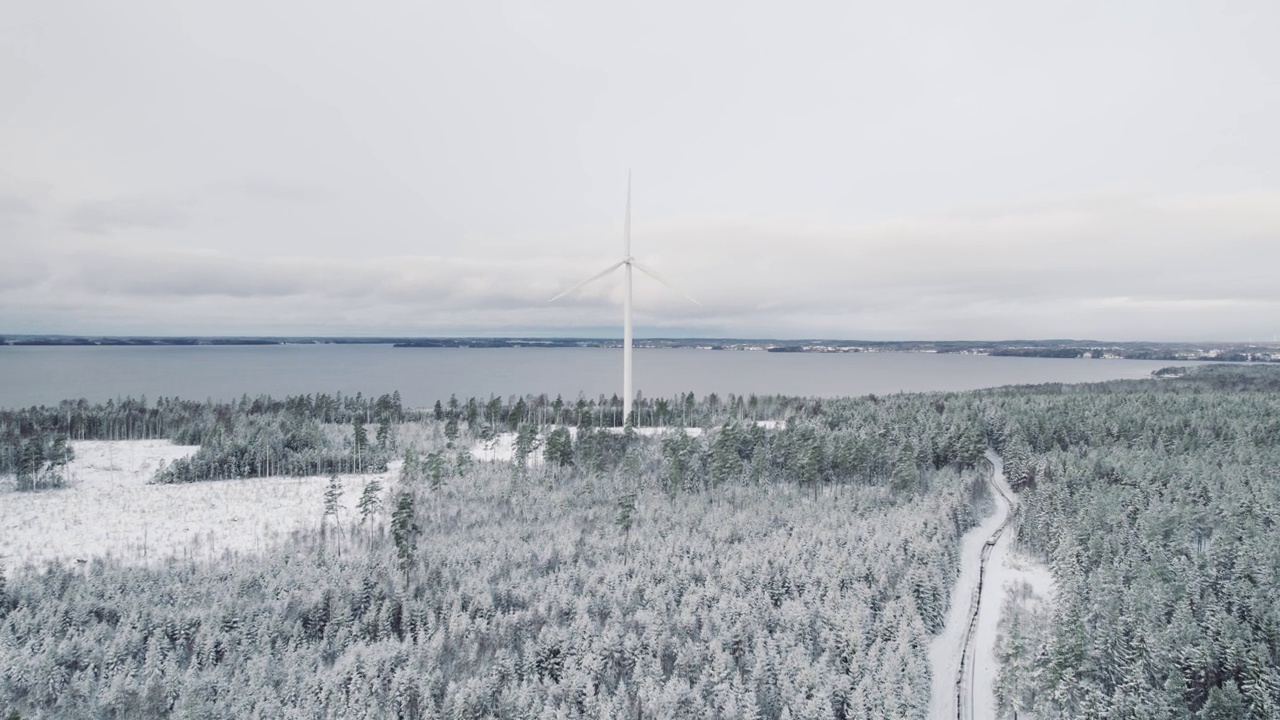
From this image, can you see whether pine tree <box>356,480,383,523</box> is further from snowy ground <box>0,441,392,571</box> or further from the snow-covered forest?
snowy ground <box>0,441,392,571</box>

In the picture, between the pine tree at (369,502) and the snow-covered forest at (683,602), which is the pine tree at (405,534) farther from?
the pine tree at (369,502)

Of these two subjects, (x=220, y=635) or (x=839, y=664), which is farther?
(x=220, y=635)

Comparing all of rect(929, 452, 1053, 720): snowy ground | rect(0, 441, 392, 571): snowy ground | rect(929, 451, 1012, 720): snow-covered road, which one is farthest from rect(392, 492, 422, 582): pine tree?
rect(929, 452, 1053, 720): snowy ground

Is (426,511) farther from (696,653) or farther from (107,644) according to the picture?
(696,653)

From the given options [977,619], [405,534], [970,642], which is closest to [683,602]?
[970,642]

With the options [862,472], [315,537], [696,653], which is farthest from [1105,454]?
[315,537]
